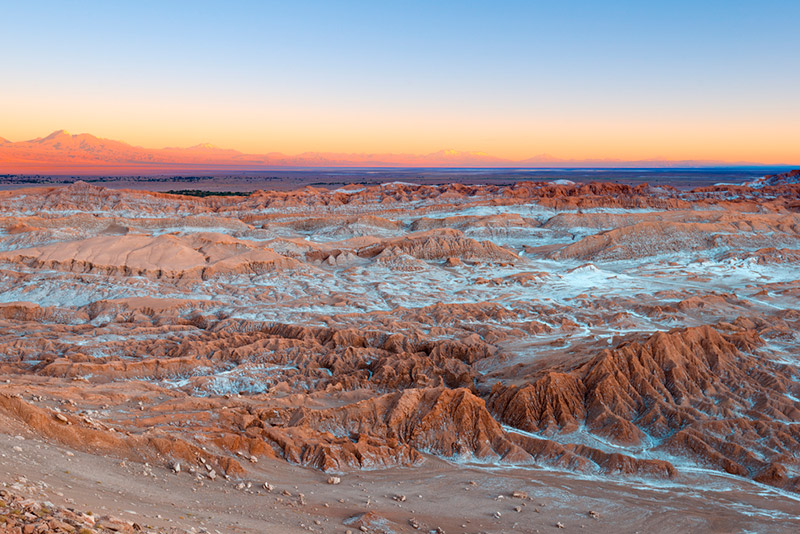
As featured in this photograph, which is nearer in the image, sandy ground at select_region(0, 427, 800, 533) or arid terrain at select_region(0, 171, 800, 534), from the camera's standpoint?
sandy ground at select_region(0, 427, 800, 533)

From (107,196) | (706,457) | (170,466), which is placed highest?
(107,196)

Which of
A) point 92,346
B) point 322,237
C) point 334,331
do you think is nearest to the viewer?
point 92,346

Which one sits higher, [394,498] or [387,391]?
[394,498]

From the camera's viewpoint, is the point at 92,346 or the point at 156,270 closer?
the point at 92,346

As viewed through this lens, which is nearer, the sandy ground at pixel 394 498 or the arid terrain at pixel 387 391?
the sandy ground at pixel 394 498

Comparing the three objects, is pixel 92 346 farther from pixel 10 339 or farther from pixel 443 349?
pixel 443 349

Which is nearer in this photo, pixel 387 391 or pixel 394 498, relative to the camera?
pixel 394 498

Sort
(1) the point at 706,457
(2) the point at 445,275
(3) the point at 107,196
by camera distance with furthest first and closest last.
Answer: (3) the point at 107,196 → (2) the point at 445,275 → (1) the point at 706,457

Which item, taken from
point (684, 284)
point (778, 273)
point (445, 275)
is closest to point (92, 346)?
point (445, 275)
